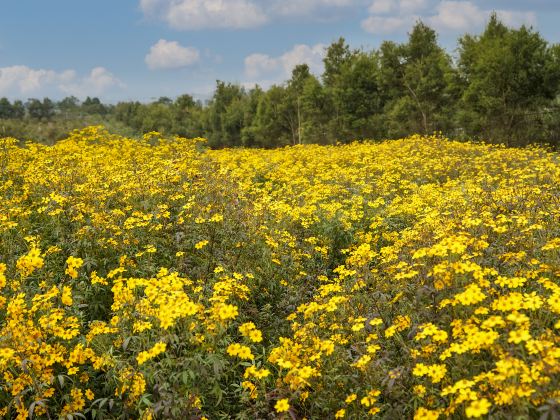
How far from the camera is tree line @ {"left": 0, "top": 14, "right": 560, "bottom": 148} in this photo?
17.2 m

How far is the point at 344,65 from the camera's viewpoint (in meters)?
25.3

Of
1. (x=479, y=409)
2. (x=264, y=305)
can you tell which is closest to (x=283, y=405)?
(x=479, y=409)

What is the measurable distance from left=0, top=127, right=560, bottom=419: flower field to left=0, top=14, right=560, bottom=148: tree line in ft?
40.9

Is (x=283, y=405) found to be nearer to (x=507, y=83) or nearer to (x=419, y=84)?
(x=507, y=83)

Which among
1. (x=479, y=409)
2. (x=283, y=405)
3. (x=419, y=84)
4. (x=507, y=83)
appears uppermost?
(x=419, y=84)

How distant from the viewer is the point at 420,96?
21484 millimetres

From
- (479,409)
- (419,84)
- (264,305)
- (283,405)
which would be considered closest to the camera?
(479,409)

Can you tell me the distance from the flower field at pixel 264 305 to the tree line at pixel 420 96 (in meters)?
Answer: 12.5

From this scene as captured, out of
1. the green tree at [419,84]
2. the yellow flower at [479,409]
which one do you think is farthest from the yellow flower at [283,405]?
the green tree at [419,84]

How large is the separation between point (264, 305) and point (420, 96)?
62.4ft

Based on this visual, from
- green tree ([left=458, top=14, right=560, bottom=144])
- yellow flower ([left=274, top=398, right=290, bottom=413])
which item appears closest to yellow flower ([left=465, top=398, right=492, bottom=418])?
yellow flower ([left=274, top=398, right=290, bottom=413])

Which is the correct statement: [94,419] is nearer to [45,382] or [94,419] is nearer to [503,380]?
[45,382]

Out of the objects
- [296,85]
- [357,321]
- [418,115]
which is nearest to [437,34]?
[418,115]

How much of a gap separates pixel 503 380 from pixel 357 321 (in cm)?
118
